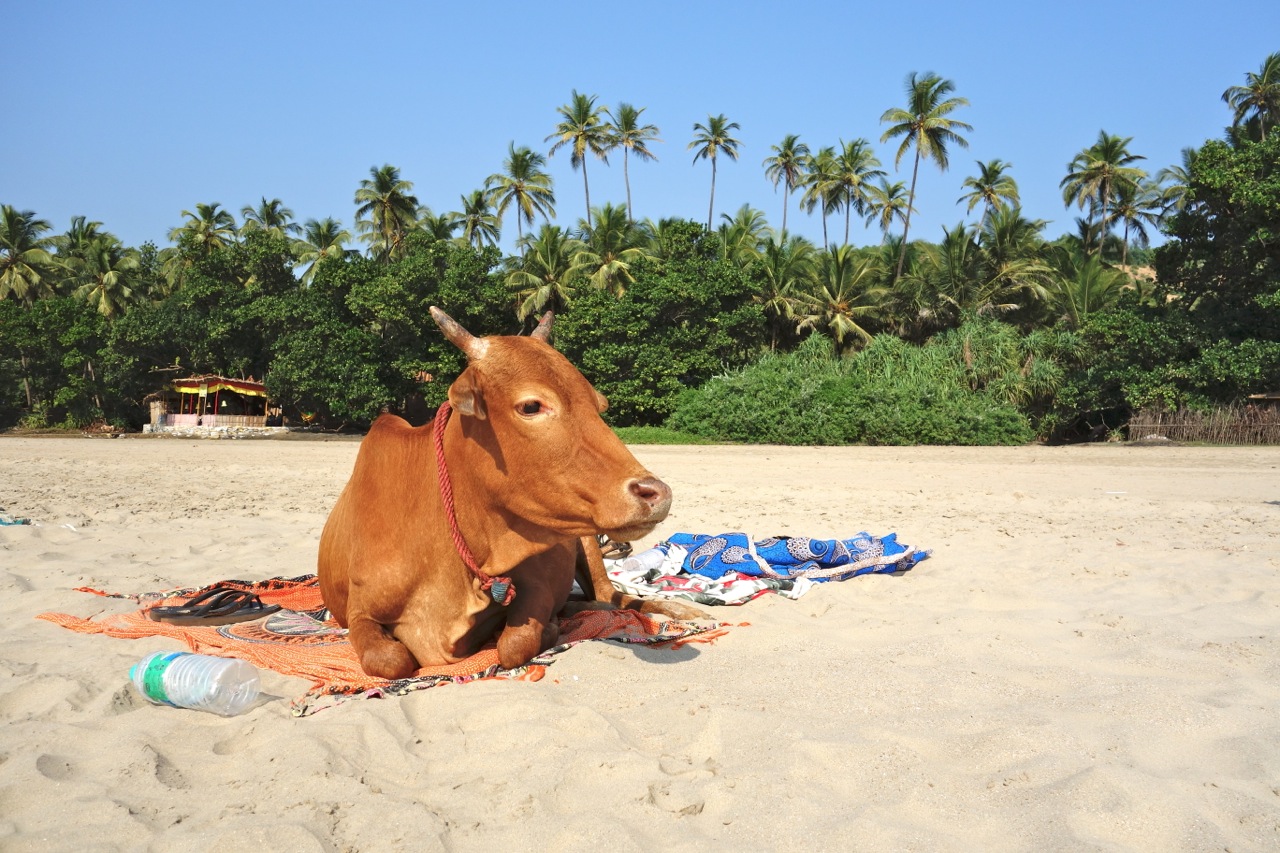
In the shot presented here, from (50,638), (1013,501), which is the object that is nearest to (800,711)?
(50,638)

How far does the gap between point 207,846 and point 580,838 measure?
979 millimetres

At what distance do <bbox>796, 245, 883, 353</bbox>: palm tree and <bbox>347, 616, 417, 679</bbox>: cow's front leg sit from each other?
3523 centimetres

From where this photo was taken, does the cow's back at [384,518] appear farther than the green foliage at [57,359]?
No

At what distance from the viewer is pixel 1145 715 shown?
3.19 metres

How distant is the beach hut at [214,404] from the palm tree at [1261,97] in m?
45.6

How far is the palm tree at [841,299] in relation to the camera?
3750 cm

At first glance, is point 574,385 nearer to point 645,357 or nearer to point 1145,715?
point 1145,715

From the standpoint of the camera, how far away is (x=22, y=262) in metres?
48.3

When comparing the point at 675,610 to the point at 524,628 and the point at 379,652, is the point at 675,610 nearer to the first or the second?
the point at 524,628

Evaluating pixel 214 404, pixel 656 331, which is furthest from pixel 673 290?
pixel 214 404

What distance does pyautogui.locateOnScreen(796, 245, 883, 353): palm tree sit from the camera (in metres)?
37.5

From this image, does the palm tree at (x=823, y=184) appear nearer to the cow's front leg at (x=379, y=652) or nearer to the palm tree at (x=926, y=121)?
the palm tree at (x=926, y=121)

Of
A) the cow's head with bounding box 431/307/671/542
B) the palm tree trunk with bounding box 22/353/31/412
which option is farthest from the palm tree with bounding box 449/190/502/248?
the cow's head with bounding box 431/307/671/542

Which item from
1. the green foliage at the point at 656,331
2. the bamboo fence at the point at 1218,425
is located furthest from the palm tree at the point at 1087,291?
the green foliage at the point at 656,331
